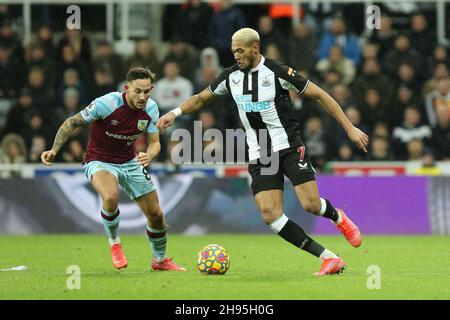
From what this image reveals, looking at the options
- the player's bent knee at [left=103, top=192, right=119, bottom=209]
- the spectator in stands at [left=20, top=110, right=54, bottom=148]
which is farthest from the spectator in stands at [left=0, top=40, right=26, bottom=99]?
the player's bent knee at [left=103, top=192, right=119, bottom=209]

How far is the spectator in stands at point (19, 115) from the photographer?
58.6 ft

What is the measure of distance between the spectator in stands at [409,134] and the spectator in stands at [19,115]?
5997mm

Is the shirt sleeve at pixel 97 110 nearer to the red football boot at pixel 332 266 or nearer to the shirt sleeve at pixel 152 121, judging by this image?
the shirt sleeve at pixel 152 121

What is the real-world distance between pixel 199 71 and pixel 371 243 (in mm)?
5209

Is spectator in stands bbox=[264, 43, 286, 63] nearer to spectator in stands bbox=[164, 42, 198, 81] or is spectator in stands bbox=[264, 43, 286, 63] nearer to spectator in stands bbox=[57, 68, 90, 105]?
spectator in stands bbox=[164, 42, 198, 81]

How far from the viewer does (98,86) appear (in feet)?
59.4

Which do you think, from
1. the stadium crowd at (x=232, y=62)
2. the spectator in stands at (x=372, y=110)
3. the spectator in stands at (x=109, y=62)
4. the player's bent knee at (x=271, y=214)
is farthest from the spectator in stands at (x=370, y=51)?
the player's bent knee at (x=271, y=214)

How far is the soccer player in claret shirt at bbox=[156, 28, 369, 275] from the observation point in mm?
9930

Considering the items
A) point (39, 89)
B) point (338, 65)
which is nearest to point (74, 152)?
point (39, 89)

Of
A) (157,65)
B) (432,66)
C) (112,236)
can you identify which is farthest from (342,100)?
(112,236)

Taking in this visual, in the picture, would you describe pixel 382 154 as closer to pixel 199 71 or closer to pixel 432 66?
pixel 432 66

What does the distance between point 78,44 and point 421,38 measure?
19.3 ft
